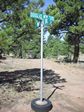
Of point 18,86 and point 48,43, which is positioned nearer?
point 18,86

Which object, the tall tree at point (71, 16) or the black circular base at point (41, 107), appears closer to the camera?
the black circular base at point (41, 107)

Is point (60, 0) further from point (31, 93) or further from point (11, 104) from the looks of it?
point (11, 104)

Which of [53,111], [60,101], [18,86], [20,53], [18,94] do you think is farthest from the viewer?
[20,53]

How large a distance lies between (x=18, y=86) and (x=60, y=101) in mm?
3098

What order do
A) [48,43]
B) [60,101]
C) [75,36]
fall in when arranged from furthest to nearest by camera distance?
[48,43] < [75,36] < [60,101]

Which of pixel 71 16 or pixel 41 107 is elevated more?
pixel 71 16

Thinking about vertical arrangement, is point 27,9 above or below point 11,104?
Answer: above

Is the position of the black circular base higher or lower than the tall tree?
lower

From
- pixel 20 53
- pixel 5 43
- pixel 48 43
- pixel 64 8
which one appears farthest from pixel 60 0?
pixel 48 43

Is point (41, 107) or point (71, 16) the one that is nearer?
point (41, 107)

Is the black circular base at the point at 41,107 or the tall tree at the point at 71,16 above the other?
the tall tree at the point at 71,16

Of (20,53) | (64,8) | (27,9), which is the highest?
(64,8)

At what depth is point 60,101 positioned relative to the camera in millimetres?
8609

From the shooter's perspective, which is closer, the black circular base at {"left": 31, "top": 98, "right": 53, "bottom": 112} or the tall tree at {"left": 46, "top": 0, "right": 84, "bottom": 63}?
the black circular base at {"left": 31, "top": 98, "right": 53, "bottom": 112}
